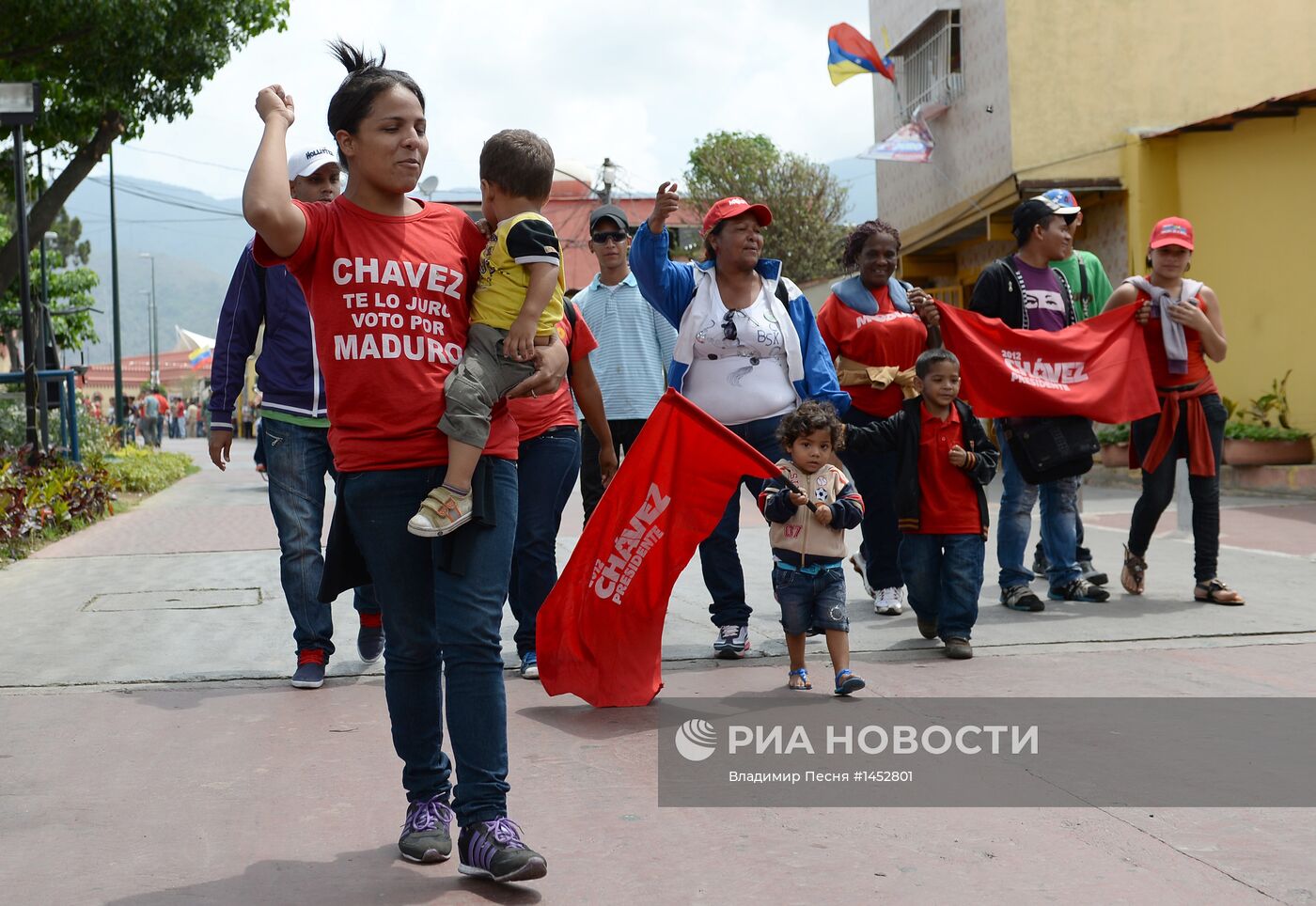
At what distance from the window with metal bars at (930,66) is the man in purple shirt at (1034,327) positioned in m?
13.5

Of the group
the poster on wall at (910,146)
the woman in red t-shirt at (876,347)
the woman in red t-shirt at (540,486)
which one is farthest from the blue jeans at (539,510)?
the poster on wall at (910,146)

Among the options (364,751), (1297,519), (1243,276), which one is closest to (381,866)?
(364,751)

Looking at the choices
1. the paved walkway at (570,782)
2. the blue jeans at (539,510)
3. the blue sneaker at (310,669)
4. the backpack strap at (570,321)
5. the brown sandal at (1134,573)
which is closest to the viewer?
the paved walkway at (570,782)

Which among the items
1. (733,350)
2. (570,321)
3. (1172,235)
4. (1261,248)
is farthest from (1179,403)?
(1261,248)

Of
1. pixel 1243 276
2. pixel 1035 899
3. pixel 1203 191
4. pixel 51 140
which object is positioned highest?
pixel 51 140

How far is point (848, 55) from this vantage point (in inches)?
905

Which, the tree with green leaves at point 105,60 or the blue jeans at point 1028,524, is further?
Result: the tree with green leaves at point 105,60

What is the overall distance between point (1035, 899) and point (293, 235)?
2.24m

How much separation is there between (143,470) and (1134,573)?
16.6 metres

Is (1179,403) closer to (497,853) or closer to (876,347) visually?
(876,347)

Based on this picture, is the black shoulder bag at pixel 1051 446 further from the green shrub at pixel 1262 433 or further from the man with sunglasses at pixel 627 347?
the green shrub at pixel 1262 433

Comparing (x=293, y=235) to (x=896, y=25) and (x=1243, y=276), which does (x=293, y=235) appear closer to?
(x=1243, y=276)

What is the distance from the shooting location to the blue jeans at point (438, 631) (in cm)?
351

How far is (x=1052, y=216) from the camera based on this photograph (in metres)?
7.52
